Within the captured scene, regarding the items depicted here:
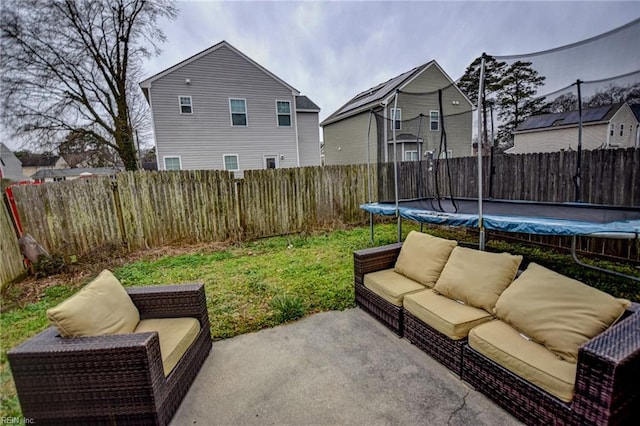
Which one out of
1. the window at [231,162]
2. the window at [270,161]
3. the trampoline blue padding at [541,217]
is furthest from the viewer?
the window at [270,161]

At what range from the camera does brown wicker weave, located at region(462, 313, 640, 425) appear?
51.3 inches

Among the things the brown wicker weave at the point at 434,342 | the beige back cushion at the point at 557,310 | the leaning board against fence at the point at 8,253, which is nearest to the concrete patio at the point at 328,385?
the brown wicker weave at the point at 434,342

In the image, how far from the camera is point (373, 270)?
3.17 metres

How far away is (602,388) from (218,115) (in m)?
12.6

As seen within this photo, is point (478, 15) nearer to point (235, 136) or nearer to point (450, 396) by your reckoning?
point (450, 396)

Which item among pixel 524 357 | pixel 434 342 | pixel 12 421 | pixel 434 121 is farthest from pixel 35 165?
pixel 524 357

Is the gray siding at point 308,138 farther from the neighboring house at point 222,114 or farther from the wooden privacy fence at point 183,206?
the wooden privacy fence at point 183,206

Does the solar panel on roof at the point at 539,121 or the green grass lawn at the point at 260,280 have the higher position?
the solar panel on roof at the point at 539,121

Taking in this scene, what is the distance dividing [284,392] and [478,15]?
8189 mm

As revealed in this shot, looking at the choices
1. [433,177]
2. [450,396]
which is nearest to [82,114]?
[433,177]

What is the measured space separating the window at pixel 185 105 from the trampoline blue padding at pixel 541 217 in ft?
29.7

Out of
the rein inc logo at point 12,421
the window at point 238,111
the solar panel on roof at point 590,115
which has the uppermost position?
the window at point 238,111

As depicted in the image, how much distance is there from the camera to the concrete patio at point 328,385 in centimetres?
185

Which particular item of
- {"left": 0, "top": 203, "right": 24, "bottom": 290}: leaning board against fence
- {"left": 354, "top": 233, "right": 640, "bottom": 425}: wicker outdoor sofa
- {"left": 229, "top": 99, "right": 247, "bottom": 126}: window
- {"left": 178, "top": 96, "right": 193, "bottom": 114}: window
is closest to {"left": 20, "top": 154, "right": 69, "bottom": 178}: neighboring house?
{"left": 178, "top": 96, "right": 193, "bottom": 114}: window
